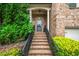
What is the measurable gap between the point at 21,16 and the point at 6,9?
0.40 m

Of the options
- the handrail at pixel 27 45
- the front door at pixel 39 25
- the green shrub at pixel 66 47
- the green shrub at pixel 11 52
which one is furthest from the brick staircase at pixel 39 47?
the front door at pixel 39 25

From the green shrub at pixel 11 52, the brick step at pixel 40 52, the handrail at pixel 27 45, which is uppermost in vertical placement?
the handrail at pixel 27 45

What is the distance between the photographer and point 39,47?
608 cm

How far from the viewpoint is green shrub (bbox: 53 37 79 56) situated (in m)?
5.58

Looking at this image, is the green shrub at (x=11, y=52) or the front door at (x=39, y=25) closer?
the green shrub at (x=11, y=52)

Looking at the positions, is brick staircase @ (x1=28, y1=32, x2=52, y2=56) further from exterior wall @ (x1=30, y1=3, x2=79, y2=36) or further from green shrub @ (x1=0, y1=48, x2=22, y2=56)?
green shrub @ (x1=0, y1=48, x2=22, y2=56)

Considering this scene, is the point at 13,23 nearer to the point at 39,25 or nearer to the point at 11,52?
the point at 11,52

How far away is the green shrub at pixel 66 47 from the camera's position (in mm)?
5581

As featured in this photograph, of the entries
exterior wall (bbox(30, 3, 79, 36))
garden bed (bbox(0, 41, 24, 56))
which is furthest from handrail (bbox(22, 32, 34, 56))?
exterior wall (bbox(30, 3, 79, 36))

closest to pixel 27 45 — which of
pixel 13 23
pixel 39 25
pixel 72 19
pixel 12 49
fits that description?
pixel 12 49

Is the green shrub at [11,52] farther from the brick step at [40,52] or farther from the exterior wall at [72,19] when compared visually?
the exterior wall at [72,19]

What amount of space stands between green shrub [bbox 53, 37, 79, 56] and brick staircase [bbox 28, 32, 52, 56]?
27cm

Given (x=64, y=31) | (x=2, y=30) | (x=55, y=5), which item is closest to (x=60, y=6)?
(x=55, y=5)

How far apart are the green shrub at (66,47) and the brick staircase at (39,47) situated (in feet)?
0.87
